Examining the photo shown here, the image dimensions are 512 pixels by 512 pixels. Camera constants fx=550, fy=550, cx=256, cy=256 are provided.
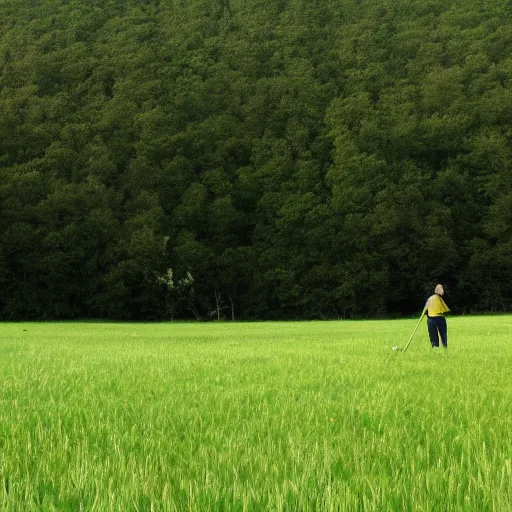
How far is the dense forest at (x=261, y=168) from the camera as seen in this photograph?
5062 cm

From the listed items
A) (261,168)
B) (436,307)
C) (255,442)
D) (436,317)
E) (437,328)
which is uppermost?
(261,168)

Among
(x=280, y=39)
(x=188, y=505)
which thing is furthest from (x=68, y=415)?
(x=280, y=39)

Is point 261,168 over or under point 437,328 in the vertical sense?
over

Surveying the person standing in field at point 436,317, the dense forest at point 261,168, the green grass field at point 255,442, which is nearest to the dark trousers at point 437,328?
the person standing in field at point 436,317

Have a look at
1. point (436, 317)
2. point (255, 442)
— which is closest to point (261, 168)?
point (436, 317)

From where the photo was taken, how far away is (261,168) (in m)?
60.6

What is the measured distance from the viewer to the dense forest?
166 feet

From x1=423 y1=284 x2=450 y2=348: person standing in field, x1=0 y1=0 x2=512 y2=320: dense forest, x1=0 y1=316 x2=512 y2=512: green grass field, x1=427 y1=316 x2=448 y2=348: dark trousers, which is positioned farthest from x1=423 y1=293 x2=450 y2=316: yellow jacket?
x1=0 y1=0 x2=512 y2=320: dense forest

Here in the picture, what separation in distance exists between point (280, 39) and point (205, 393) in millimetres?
78212

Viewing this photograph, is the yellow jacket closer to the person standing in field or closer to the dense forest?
the person standing in field

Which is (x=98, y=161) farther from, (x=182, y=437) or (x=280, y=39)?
(x=182, y=437)

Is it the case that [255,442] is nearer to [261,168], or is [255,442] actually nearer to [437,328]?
[437,328]

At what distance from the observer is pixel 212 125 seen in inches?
2547

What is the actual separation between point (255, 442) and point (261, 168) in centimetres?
5781
